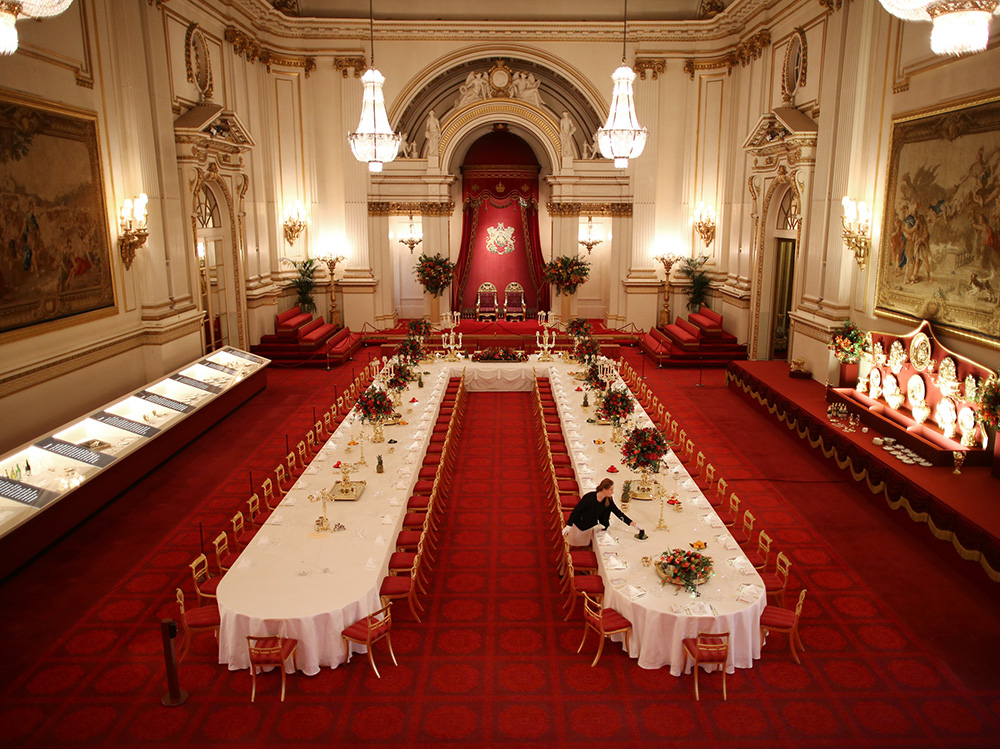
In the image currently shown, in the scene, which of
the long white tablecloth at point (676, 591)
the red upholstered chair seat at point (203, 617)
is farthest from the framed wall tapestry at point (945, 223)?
the red upholstered chair seat at point (203, 617)

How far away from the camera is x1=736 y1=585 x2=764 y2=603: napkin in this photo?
6.72 meters

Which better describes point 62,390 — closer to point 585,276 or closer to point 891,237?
point 891,237

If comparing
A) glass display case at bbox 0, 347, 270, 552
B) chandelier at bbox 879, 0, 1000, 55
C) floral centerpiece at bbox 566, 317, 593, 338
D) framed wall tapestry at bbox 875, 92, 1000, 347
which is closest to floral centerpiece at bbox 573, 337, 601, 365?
floral centerpiece at bbox 566, 317, 593, 338

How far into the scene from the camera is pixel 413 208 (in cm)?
2283

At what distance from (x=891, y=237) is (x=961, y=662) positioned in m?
7.83

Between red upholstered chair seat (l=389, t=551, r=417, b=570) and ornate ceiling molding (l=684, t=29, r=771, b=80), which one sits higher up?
ornate ceiling molding (l=684, t=29, r=771, b=80)

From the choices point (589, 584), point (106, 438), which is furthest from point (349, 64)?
point (589, 584)

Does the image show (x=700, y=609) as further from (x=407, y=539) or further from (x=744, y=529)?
(x=407, y=539)

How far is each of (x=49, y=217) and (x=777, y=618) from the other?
1084 centimetres

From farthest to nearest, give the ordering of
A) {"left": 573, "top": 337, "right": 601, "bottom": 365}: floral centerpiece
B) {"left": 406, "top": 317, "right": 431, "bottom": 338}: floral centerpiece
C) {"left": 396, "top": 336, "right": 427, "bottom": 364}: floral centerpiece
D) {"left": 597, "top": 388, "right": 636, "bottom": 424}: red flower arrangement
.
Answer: {"left": 406, "top": 317, "right": 431, "bottom": 338}: floral centerpiece → {"left": 573, "top": 337, "right": 601, "bottom": 365}: floral centerpiece → {"left": 396, "top": 336, "right": 427, "bottom": 364}: floral centerpiece → {"left": 597, "top": 388, "right": 636, "bottom": 424}: red flower arrangement

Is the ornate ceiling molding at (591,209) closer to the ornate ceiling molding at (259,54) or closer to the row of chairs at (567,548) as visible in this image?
the ornate ceiling molding at (259,54)

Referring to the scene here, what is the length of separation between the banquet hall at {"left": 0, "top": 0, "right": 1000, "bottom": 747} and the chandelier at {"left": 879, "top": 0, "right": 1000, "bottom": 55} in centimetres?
2

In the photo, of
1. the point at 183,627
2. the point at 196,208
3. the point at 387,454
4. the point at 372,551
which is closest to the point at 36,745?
the point at 183,627

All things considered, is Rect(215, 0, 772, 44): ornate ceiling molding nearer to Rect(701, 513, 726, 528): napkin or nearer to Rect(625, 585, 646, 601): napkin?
Rect(701, 513, 726, 528): napkin
